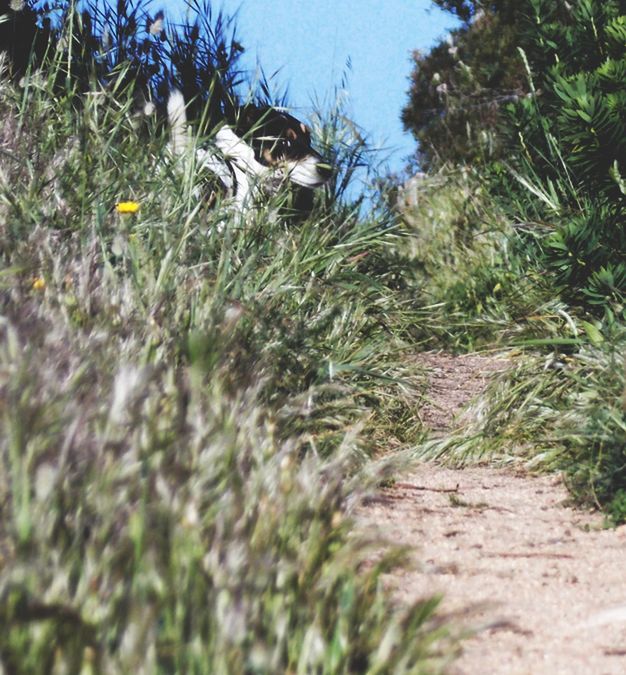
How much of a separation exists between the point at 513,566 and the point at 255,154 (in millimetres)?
3637

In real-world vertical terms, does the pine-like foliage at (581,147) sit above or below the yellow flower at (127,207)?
A: above

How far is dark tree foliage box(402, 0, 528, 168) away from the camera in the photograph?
1391 centimetres

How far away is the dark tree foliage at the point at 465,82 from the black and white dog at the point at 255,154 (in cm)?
650

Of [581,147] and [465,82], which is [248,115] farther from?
[465,82]

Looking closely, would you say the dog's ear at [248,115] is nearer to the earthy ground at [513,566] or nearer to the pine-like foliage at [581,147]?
the pine-like foliage at [581,147]

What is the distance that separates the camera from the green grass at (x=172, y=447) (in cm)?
176

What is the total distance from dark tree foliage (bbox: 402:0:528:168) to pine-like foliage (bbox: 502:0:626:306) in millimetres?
6744

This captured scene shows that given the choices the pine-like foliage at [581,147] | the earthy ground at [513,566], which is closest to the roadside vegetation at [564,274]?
the pine-like foliage at [581,147]

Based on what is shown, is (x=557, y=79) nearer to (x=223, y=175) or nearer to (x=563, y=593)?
(x=223, y=175)

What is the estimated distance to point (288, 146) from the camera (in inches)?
235

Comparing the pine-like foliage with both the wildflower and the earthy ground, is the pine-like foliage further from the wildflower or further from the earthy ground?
the wildflower

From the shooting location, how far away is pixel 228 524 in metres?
2.09

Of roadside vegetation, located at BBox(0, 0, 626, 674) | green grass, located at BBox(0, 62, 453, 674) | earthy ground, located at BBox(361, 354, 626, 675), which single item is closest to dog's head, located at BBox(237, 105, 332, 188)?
roadside vegetation, located at BBox(0, 0, 626, 674)

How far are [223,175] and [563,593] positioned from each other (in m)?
3.47
